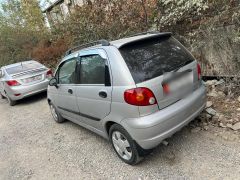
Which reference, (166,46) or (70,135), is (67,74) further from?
(166,46)

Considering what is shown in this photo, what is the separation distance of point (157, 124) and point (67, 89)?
7.34 ft

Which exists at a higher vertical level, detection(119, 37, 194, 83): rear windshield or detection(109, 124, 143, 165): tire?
detection(119, 37, 194, 83): rear windshield

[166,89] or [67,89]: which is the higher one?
[166,89]

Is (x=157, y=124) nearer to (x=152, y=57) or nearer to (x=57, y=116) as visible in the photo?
(x=152, y=57)

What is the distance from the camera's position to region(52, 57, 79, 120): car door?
15.8 feet

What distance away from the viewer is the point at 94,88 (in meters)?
4.07

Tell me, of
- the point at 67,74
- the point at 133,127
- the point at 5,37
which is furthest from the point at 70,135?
the point at 5,37

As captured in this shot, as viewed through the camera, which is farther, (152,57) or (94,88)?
(94,88)

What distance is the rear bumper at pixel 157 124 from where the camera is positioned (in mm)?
3385

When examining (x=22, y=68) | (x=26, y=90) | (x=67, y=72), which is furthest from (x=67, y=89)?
(x=22, y=68)

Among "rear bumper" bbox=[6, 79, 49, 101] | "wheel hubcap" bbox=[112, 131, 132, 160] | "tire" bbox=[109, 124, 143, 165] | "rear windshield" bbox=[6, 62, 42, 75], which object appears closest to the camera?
"tire" bbox=[109, 124, 143, 165]

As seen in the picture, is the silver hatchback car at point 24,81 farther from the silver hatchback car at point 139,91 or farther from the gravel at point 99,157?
the silver hatchback car at point 139,91

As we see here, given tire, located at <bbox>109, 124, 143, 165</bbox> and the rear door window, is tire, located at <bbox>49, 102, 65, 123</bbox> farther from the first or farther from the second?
tire, located at <bbox>109, 124, 143, 165</bbox>

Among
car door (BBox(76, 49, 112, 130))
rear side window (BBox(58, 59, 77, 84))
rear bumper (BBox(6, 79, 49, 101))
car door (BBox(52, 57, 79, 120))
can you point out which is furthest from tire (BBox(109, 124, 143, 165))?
rear bumper (BBox(6, 79, 49, 101))
